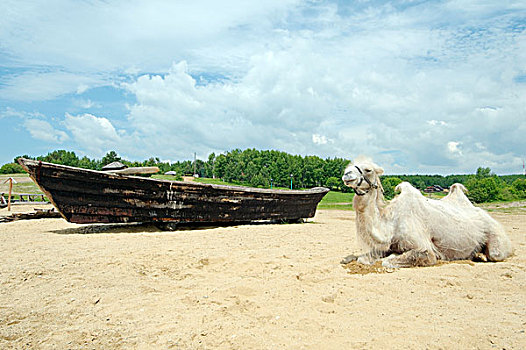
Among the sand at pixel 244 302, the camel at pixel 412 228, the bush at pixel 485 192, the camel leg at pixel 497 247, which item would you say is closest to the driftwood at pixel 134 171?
the sand at pixel 244 302

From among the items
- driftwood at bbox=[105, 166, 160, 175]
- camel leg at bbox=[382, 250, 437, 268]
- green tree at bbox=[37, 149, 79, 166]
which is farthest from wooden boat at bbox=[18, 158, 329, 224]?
green tree at bbox=[37, 149, 79, 166]

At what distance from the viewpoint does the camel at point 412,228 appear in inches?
179

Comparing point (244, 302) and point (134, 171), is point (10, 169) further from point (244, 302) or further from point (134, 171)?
point (244, 302)

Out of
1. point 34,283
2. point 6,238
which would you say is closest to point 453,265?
point 34,283

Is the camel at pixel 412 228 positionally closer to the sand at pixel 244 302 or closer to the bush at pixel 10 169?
the sand at pixel 244 302

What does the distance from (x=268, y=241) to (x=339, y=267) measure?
271 cm

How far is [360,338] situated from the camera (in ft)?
8.51

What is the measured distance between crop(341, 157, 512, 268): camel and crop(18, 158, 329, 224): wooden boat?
17.5 ft

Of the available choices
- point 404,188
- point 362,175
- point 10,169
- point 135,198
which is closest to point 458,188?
point 404,188

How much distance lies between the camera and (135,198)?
28.0 ft

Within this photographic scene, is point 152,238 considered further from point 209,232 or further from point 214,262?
point 214,262

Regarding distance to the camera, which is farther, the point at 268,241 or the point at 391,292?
the point at 268,241

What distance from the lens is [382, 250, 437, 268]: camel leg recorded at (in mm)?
4574

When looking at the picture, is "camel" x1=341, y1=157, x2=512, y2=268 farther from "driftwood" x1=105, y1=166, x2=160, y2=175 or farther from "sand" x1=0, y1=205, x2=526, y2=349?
"driftwood" x1=105, y1=166, x2=160, y2=175
